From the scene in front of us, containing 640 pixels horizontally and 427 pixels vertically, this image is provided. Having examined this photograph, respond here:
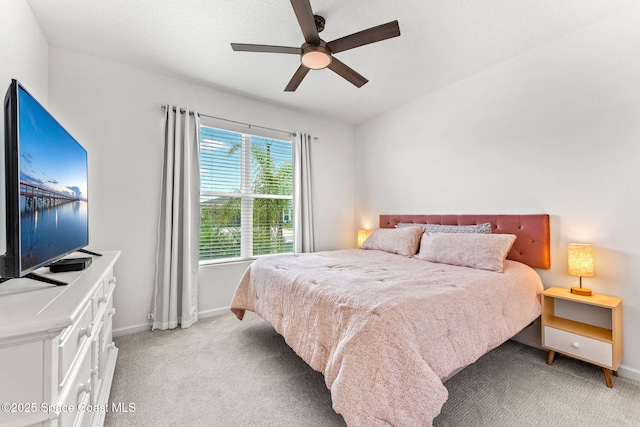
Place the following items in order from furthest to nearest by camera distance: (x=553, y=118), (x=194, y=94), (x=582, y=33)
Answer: (x=194, y=94), (x=553, y=118), (x=582, y=33)

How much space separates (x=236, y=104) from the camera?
3.38m

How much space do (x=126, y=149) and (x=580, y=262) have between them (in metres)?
4.23

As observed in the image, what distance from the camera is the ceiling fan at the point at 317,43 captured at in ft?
5.36

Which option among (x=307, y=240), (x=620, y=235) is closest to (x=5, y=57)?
(x=307, y=240)

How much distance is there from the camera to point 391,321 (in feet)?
4.16

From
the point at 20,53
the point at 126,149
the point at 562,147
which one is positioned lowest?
the point at 562,147

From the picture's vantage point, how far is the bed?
1175 mm

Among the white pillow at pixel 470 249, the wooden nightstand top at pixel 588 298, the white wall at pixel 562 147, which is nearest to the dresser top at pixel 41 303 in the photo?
the white pillow at pixel 470 249

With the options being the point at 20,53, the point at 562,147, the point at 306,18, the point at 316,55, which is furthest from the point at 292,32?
the point at 562,147

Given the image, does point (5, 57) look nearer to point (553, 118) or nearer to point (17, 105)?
point (17, 105)

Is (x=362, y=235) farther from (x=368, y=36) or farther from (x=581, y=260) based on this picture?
(x=368, y=36)

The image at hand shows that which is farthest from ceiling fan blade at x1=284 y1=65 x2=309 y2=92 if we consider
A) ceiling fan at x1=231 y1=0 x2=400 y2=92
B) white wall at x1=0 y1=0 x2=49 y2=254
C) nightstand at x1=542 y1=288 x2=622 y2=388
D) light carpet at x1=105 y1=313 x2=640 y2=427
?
nightstand at x1=542 y1=288 x2=622 y2=388

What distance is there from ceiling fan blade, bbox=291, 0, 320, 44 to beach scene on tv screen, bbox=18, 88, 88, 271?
1364mm

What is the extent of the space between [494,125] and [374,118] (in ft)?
6.04
